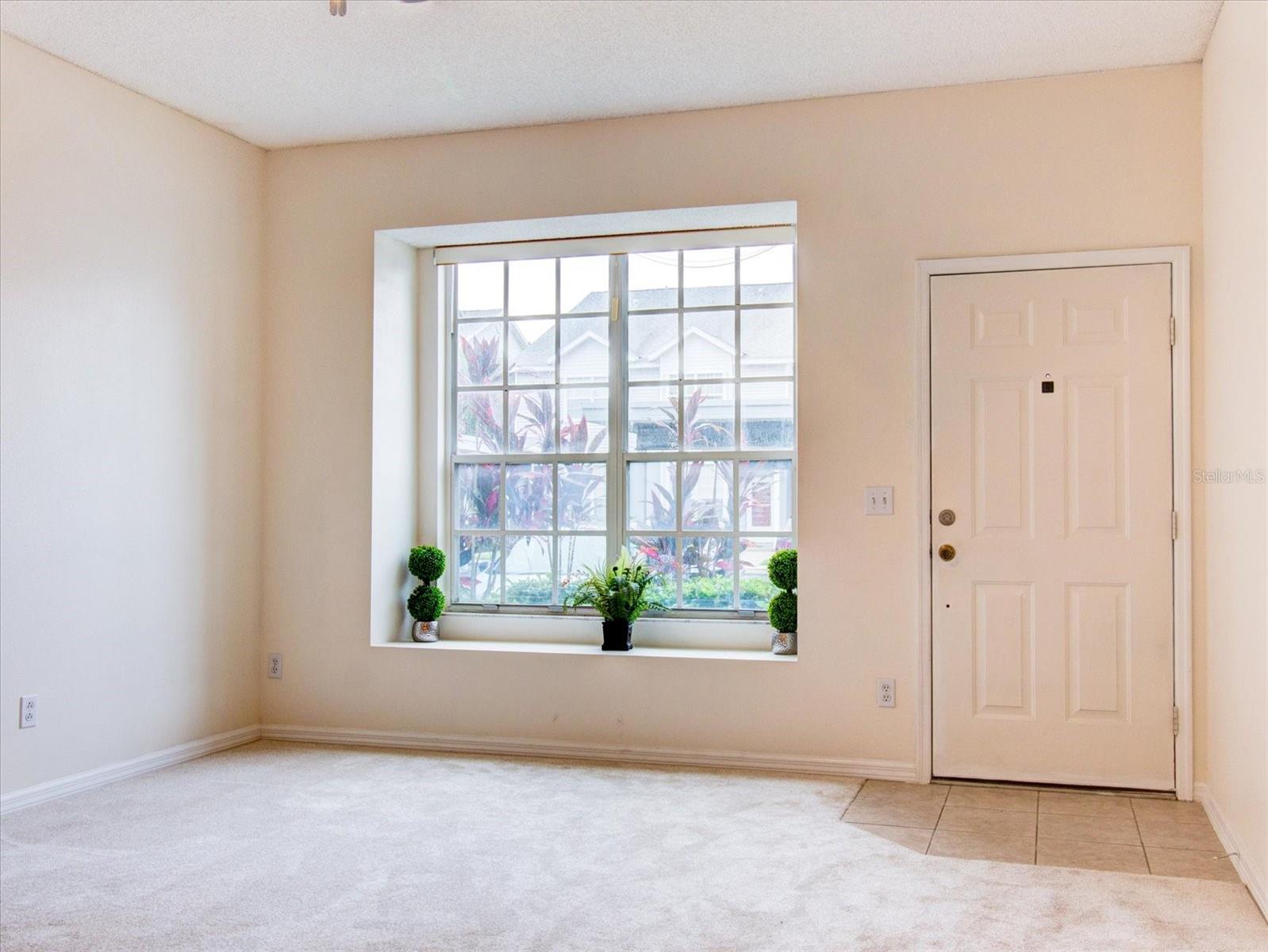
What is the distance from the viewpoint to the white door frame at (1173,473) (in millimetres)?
3896

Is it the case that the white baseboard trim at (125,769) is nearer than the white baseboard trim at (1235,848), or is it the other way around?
the white baseboard trim at (1235,848)

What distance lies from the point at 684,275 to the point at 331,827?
8.95 ft

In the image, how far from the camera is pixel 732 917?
2.77 metres

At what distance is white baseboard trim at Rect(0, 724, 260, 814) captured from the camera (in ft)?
12.4

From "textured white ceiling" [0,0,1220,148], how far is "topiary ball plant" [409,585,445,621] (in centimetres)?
206

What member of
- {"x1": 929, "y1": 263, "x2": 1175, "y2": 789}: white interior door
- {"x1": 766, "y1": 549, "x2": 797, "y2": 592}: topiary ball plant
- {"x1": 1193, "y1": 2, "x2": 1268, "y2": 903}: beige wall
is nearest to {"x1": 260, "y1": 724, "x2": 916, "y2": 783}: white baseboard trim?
{"x1": 929, "y1": 263, "x2": 1175, "y2": 789}: white interior door

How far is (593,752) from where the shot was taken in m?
4.54

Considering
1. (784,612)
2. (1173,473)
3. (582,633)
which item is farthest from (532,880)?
(1173,473)

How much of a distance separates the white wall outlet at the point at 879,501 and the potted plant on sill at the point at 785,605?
1.40 ft

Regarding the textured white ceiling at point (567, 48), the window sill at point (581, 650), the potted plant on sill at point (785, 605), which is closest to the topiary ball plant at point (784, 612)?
the potted plant on sill at point (785, 605)

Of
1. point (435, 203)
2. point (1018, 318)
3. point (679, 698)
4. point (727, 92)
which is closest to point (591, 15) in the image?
point (727, 92)

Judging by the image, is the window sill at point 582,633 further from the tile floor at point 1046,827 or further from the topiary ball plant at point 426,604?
the tile floor at point 1046,827

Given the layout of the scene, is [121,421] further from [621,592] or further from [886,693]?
[886,693]

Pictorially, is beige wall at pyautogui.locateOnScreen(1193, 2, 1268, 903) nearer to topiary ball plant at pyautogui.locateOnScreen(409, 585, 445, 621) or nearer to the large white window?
the large white window
